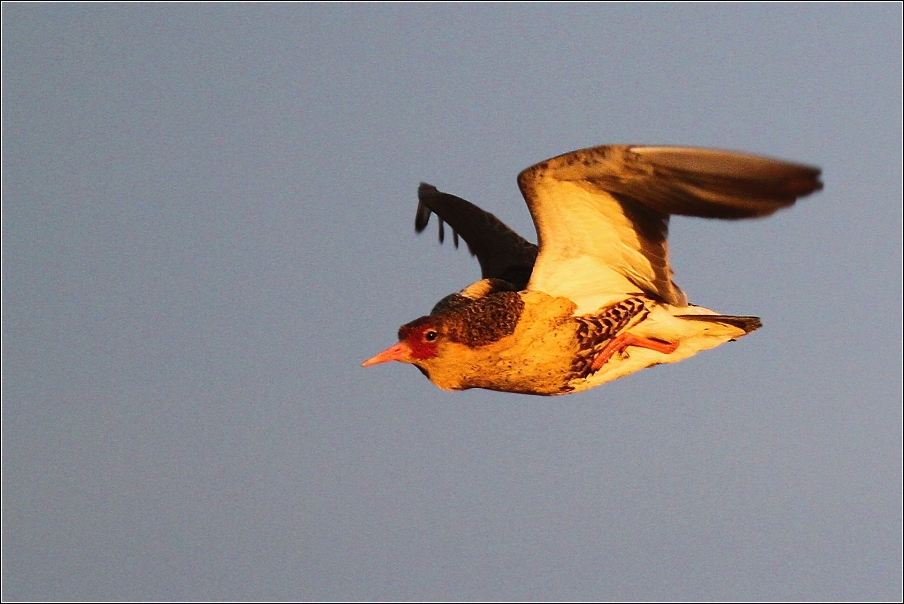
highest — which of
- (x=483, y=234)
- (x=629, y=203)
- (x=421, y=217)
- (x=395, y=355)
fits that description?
(x=421, y=217)

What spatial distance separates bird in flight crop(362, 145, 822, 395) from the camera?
8.73m

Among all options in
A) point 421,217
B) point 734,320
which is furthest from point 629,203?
point 421,217

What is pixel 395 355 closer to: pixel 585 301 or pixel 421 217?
pixel 585 301

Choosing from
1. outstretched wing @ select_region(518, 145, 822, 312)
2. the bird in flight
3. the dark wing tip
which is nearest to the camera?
outstretched wing @ select_region(518, 145, 822, 312)

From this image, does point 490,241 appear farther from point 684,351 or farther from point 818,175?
point 818,175

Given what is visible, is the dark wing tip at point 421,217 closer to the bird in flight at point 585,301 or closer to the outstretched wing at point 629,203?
the bird in flight at point 585,301

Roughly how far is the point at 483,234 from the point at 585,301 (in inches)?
102

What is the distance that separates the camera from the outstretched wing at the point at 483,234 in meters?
11.2

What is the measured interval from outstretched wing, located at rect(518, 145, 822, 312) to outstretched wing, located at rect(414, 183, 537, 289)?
0.99 metres

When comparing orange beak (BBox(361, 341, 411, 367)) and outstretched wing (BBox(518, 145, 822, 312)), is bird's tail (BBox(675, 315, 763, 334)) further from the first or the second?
orange beak (BBox(361, 341, 411, 367))

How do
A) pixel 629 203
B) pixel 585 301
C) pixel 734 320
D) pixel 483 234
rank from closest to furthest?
pixel 629 203 → pixel 585 301 → pixel 734 320 → pixel 483 234

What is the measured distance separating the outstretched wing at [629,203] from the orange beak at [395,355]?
1066 millimetres

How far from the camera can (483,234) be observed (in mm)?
12102

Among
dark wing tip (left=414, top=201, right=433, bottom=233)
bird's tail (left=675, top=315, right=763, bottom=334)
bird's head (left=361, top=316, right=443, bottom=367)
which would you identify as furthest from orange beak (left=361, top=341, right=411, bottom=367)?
dark wing tip (left=414, top=201, right=433, bottom=233)
